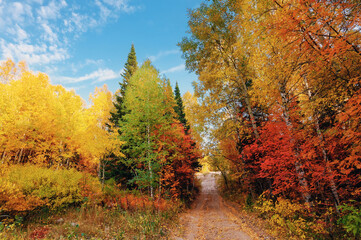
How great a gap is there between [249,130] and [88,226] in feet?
32.0

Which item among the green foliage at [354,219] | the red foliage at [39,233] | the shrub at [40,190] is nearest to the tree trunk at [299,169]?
the green foliage at [354,219]

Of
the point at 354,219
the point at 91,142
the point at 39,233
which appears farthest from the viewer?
the point at 91,142

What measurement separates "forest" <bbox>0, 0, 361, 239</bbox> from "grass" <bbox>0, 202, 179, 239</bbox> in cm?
5

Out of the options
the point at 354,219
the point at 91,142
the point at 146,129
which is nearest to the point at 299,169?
the point at 354,219

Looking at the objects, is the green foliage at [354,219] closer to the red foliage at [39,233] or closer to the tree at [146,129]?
the tree at [146,129]

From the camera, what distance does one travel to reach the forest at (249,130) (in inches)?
150

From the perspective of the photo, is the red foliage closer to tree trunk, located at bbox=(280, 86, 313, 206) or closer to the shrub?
the shrub

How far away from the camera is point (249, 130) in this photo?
33.3ft

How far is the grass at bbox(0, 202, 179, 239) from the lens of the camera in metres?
5.91

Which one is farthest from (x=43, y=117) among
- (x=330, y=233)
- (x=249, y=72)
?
(x=330, y=233)

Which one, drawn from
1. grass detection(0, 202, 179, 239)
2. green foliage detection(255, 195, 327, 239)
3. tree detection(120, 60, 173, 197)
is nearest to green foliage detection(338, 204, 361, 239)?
green foliage detection(255, 195, 327, 239)

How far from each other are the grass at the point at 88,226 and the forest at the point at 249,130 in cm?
5

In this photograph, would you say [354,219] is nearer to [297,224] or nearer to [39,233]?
[297,224]

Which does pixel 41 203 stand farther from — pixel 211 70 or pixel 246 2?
pixel 246 2
